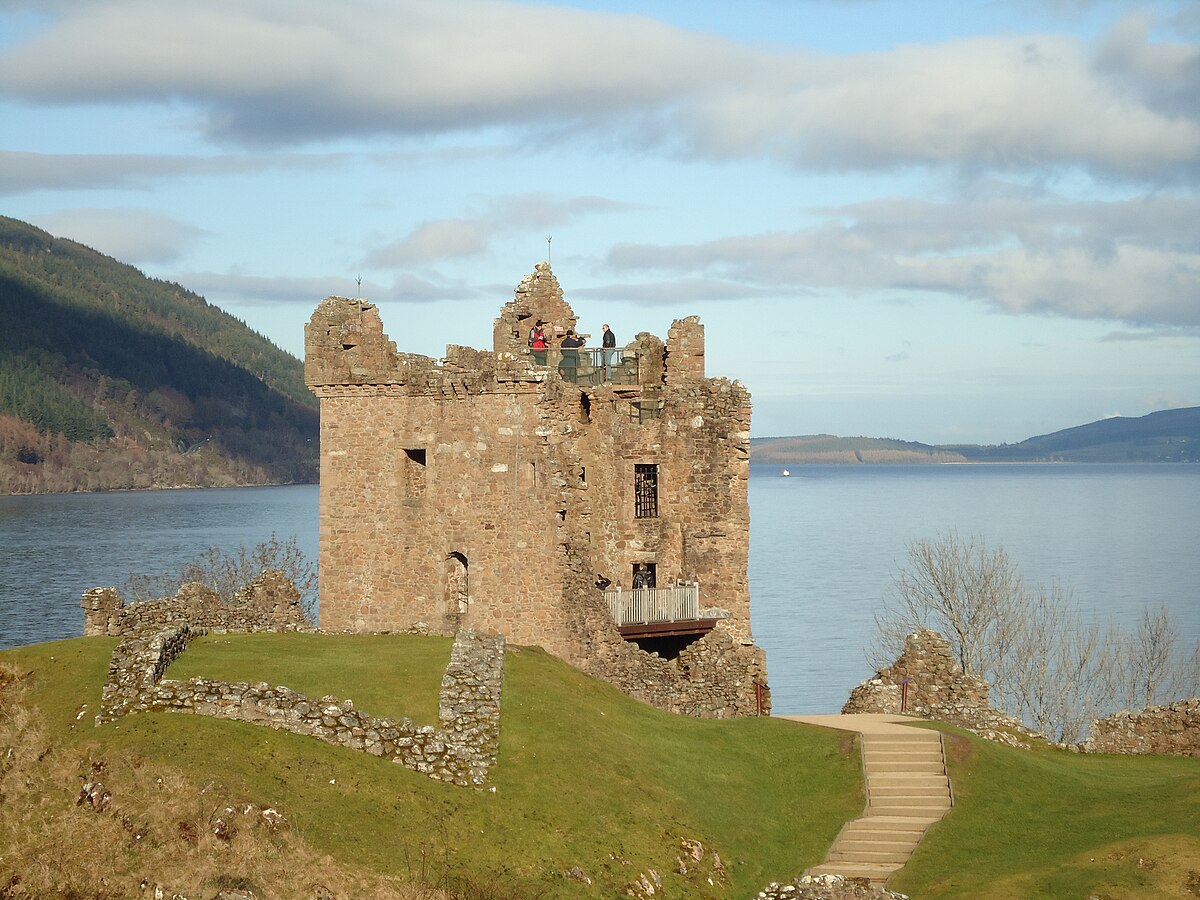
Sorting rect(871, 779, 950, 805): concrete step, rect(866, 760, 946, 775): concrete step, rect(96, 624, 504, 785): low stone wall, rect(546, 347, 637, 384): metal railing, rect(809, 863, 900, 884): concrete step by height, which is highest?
rect(546, 347, 637, 384): metal railing

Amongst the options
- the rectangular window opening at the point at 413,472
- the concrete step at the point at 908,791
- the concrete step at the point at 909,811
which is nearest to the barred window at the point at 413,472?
the rectangular window opening at the point at 413,472

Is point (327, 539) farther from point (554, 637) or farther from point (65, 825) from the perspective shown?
point (65, 825)

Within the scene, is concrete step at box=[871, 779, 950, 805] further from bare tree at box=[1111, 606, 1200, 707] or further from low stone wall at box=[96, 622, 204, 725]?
bare tree at box=[1111, 606, 1200, 707]

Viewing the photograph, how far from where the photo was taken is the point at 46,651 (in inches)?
1166

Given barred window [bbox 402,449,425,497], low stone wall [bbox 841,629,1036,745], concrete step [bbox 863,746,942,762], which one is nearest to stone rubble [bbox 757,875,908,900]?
concrete step [bbox 863,746,942,762]

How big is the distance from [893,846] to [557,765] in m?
6.82

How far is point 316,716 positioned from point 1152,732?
72.8 ft

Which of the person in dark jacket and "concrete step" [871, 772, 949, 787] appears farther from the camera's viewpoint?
the person in dark jacket

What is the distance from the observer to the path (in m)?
27.2

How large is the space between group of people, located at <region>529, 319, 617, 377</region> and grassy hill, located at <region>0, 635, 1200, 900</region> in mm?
13784

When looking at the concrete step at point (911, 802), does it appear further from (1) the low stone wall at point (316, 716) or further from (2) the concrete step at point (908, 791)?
(1) the low stone wall at point (316, 716)

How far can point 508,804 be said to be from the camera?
994 inches

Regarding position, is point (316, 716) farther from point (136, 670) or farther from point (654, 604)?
point (654, 604)

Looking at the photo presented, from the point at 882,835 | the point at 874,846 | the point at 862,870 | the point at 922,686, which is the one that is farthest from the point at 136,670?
the point at 922,686
